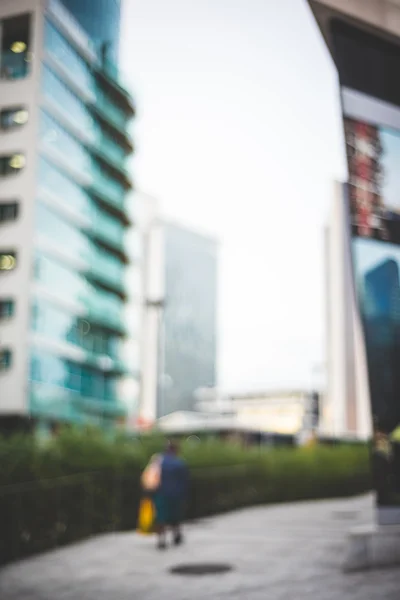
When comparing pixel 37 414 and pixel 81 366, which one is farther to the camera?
pixel 81 366

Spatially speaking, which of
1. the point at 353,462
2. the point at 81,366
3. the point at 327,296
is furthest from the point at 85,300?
the point at 327,296

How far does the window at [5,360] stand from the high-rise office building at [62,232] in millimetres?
67

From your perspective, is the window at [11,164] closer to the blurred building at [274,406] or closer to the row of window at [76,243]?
the row of window at [76,243]

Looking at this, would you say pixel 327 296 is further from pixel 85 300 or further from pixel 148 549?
pixel 148 549

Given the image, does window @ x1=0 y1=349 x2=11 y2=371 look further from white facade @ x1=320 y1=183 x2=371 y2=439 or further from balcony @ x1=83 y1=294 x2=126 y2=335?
white facade @ x1=320 y1=183 x2=371 y2=439

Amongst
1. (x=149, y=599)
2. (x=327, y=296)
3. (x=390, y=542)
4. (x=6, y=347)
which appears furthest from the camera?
(x=327, y=296)

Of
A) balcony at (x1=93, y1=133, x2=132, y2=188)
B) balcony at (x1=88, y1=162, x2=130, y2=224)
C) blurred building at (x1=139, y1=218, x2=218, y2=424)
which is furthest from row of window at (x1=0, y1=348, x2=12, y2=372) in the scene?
blurred building at (x1=139, y1=218, x2=218, y2=424)

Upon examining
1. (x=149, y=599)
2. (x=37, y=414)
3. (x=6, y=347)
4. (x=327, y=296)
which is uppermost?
(x=327, y=296)

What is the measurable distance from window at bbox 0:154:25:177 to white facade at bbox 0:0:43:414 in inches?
12.7

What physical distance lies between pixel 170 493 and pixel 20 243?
37510 mm

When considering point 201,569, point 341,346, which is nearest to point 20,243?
point 201,569

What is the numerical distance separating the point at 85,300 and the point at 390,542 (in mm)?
50678

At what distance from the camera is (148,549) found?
12859 mm

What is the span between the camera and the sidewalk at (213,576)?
848cm
